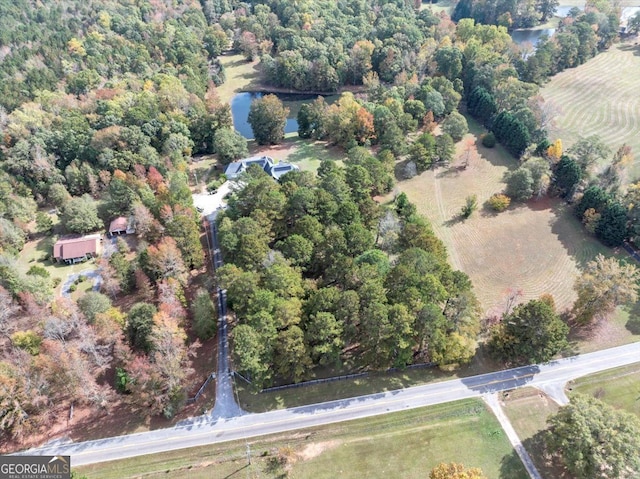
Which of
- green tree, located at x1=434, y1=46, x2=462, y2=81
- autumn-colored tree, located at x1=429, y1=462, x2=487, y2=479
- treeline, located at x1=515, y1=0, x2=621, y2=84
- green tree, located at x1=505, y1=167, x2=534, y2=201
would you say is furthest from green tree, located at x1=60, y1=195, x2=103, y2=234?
treeline, located at x1=515, y1=0, x2=621, y2=84

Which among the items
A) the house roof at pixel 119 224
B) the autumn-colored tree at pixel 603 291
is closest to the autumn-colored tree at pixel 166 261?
the house roof at pixel 119 224

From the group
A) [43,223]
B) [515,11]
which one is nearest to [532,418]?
[43,223]

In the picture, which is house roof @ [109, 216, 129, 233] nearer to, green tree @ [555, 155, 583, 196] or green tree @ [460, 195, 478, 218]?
green tree @ [460, 195, 478, 218]

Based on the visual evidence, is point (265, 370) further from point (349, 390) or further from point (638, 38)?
point (638, 38)

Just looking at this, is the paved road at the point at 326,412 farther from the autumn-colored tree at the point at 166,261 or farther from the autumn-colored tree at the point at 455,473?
the autumn-colored tree at the point at 166,261

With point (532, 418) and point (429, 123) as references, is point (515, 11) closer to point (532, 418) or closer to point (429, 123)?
point (429, 123)
